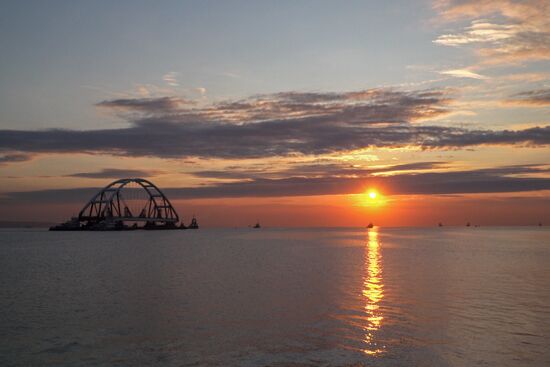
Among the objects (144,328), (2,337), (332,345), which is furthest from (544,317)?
(2,337)

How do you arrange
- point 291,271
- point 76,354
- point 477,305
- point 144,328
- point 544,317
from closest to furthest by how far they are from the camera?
point 76,354, point 144,328, point 544,317, point 477,305, point 291,271

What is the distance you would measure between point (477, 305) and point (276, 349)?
13796mm

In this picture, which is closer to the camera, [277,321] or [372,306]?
[277,321]

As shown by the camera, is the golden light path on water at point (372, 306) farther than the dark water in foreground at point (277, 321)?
Yes

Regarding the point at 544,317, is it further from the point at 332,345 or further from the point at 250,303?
the point at 250,303

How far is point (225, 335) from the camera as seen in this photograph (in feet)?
66.8

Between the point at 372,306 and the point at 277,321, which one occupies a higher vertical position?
the point at 277,321

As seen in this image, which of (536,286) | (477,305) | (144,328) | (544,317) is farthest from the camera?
(536,286)

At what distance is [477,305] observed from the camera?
27.2 m

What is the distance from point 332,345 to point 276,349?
209 centimetres

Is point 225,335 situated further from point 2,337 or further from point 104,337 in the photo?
point 2,337

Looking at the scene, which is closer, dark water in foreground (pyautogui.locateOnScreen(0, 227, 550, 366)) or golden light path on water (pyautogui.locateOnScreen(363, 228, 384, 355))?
dark water in foreground (pyautogui.locateOnScreen(0, 227, 550, 366))

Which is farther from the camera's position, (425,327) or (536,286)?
(536,286)

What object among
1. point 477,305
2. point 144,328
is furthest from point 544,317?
point 144,328
